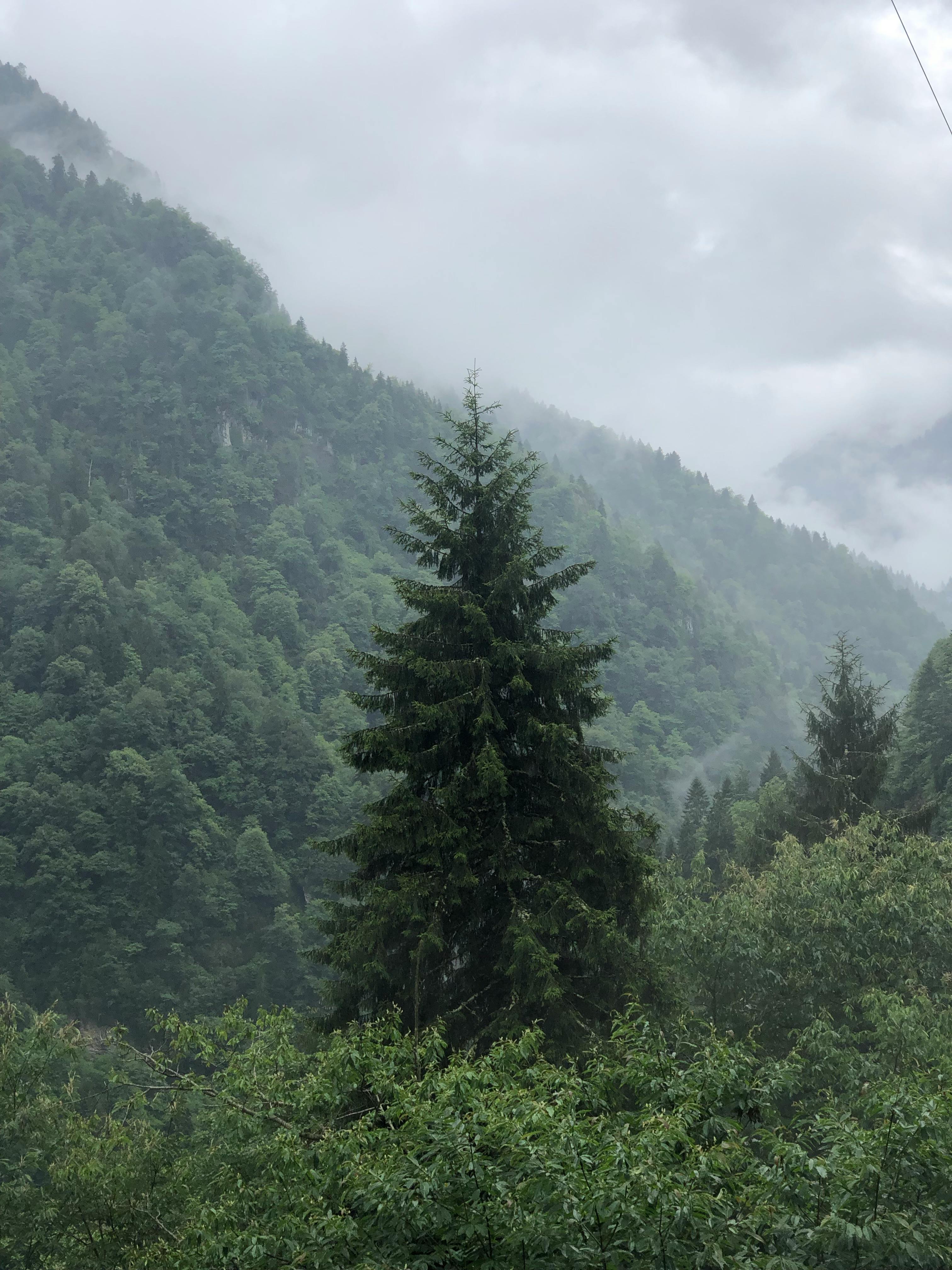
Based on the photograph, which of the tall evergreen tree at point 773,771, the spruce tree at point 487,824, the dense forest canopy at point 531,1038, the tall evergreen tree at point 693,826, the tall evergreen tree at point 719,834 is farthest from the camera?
the tall evergreen tree at point 773,771

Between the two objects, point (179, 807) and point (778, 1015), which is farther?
point (179, 807)

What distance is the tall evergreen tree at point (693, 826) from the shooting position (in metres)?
80.4

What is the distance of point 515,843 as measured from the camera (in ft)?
47.8

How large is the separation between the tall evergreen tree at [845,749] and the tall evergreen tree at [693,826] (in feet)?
121

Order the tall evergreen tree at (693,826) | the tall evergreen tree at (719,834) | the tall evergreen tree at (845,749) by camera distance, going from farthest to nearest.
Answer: the tall evergreen tree at (693,826) → the tall evergreen tree at (719,834) → the tall evergreen tree at (845,749)

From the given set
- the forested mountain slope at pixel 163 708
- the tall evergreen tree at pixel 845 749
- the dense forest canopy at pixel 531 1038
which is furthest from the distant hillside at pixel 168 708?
the tall evergreen tree at pixel 845 749

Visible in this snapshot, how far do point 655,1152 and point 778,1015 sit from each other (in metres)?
13.7

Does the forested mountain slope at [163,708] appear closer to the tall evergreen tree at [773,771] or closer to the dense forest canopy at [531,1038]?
the dense forest canopy at [531,1038]

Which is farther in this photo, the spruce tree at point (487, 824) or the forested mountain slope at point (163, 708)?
the forested mountain slope at point (163, 708)

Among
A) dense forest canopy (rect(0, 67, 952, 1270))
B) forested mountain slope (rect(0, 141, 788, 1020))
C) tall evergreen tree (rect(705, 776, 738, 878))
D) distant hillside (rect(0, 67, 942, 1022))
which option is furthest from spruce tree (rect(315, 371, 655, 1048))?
tall evergreen tree (rect(705, 776, 738, 878))

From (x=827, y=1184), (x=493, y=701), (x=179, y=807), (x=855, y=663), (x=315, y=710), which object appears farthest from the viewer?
(x=315, y=710)

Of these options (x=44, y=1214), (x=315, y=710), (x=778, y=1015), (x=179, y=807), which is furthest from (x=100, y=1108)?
(x=315, y=710)

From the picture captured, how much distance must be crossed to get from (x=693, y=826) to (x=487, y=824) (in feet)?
254

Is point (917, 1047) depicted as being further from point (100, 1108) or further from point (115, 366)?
point (115, 366)
